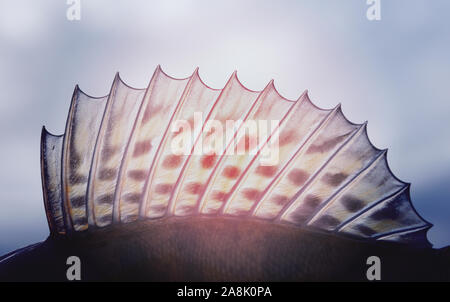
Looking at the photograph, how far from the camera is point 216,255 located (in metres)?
2.96

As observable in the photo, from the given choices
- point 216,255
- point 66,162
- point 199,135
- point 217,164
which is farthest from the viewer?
point 216,255

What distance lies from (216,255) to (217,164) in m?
0.86

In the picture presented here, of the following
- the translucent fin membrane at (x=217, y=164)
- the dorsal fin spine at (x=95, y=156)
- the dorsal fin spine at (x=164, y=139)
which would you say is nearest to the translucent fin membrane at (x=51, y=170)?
the translucent fin membrane at (x=217, y=164)

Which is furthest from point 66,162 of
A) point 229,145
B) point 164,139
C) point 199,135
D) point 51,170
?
point 229,145

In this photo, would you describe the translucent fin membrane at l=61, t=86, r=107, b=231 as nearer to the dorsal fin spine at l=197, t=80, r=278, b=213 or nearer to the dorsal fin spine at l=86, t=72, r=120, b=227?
the dorsal fin spine at l=86, t=72, r=120, b=227

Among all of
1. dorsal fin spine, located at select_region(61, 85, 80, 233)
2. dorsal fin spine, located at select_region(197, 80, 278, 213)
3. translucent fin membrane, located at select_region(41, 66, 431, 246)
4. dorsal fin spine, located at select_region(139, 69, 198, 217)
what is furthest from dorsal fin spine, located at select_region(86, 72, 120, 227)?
dorsal fin spine, located at select_region(197, 80, 278, 213)

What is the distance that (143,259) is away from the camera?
2.90m

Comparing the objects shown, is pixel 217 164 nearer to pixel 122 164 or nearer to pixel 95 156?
pixel 122 164

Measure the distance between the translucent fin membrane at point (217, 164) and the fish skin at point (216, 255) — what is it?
0.33ft

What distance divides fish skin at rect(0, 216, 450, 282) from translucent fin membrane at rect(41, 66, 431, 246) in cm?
10

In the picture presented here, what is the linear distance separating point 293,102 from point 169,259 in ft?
5.77

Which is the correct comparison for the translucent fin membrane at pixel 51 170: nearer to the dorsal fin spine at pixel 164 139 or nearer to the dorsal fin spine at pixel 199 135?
the dorsal fin spine at pixel 164 139

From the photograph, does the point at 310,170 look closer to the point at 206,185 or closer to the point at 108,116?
the point at 206,185
